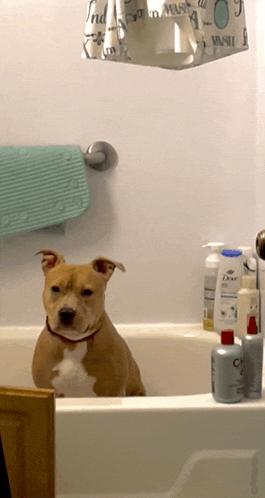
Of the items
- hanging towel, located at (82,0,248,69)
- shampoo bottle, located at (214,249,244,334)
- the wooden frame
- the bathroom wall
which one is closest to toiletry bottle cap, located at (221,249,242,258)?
shampoo bottle, located at (214,249,244,334)

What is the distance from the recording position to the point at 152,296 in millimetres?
2010

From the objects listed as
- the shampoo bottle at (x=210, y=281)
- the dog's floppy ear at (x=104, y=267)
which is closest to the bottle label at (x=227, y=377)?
the dog's floppy ear at (x=104, y=267)

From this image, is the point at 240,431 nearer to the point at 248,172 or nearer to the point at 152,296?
the point at 152,296

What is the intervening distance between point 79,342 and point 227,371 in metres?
0.40

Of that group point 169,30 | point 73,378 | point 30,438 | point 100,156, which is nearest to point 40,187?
point 100,156

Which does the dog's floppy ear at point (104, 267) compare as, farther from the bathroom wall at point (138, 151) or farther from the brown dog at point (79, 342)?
the bathroom wall at point (138, 151)

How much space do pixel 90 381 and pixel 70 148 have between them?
797 millimetres

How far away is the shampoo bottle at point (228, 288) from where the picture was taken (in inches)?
73.7

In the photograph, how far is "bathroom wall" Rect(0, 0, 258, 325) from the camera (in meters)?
1.92

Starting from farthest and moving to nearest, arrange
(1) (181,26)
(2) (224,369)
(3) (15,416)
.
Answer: (2) (224,369) < (1) (181,26) < (3) (15,416)

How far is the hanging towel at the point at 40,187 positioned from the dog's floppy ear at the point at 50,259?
12.3 inches

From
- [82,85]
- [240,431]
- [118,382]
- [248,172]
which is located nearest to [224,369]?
[240,431]

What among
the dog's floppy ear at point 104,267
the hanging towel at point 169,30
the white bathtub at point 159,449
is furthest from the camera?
the dog's floppy ear at point 104,267

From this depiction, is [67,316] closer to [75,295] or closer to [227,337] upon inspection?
[75,295]
